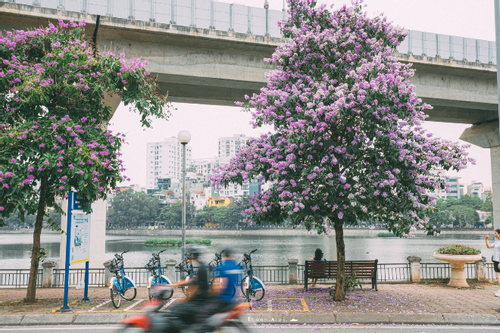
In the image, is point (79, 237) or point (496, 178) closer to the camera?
point (79, 237)

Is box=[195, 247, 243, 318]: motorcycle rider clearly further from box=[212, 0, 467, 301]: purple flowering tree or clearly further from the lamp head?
the lamp head

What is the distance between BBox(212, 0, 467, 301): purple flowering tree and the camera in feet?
32.0

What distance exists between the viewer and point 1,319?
30.1 feet

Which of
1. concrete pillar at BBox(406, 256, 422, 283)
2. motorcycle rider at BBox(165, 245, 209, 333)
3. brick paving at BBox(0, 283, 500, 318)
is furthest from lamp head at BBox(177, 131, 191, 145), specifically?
concrete pillar at BBox(406, 256, 422, 283)

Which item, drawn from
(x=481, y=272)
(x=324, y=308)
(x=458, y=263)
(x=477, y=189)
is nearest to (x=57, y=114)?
(x=324, y=308)

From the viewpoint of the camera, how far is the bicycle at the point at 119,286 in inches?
414

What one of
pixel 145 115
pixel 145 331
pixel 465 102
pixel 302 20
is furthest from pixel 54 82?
pixel 465 102

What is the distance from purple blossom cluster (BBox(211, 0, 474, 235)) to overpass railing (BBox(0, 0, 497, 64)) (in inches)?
221

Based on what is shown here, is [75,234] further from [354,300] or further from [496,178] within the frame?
[496,178]

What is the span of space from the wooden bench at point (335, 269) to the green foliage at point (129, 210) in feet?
395

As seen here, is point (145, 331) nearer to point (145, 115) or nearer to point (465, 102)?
point (145, 115)

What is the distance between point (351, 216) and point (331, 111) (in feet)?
9.17

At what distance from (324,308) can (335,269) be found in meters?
3.08

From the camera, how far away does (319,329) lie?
842 cm
